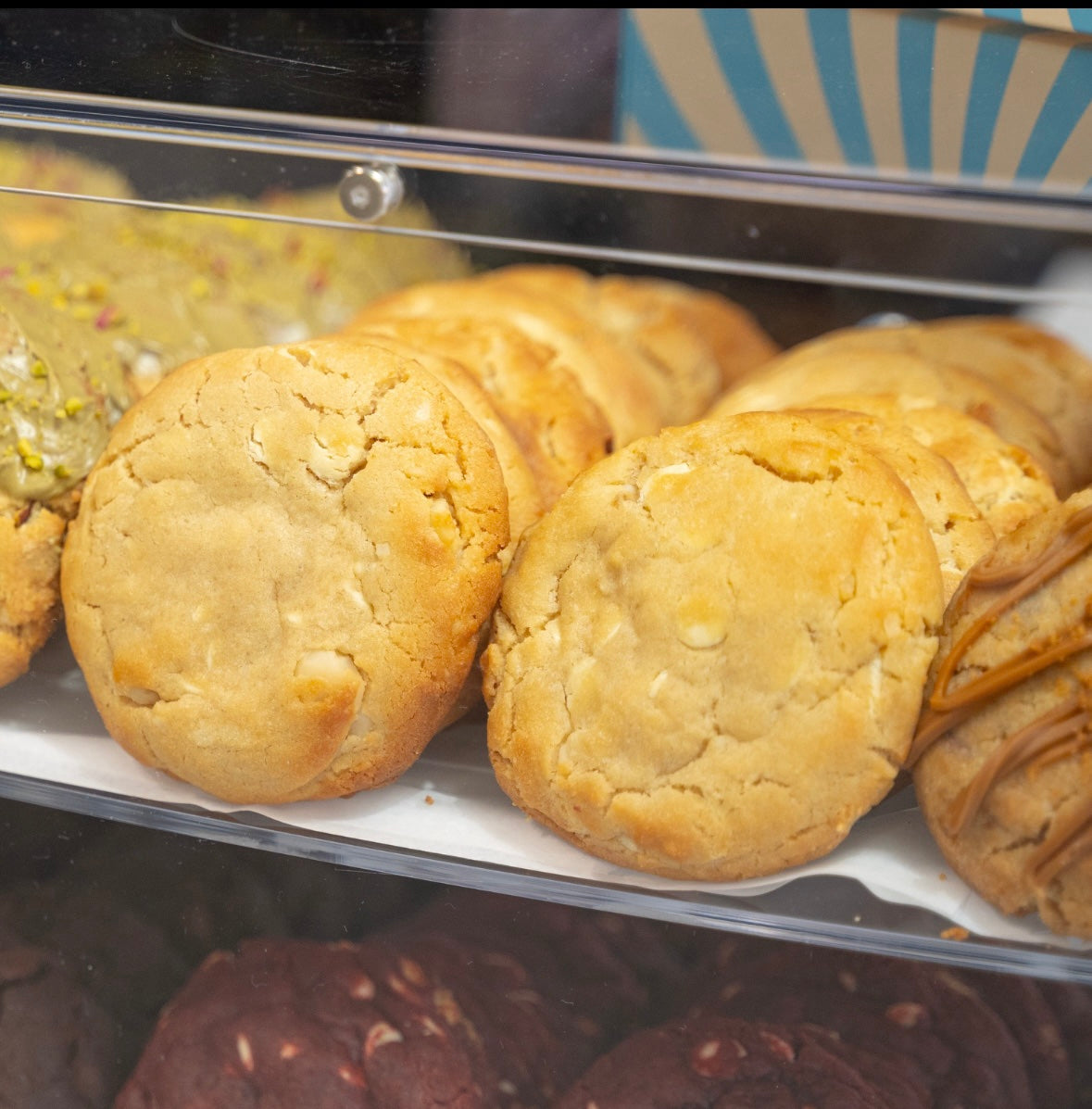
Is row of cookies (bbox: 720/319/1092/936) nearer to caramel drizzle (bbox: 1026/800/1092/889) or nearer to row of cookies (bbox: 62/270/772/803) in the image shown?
caramel drizzle (bbox: 1026/800/1092/889)

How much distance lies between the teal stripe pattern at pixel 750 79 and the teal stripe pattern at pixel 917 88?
167 millimetres

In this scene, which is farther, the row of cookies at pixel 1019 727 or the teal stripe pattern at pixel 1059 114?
the teal stripe pattern at pixel 1059 114

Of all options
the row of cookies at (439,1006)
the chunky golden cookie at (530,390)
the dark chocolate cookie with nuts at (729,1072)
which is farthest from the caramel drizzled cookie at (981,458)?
the dark chocolate cookie with nuts at (729,1072)

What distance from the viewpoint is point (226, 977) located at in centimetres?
155

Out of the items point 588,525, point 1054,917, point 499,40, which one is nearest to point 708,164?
point 588,525

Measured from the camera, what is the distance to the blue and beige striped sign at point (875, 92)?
1.39 meters

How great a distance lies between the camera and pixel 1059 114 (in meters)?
1.46

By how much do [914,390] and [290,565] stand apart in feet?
3.42

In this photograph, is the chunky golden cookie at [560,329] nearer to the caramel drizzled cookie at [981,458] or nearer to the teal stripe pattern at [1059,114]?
the caramel drizzled cookie at [981,458]

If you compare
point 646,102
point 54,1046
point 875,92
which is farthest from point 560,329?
point 54,1046

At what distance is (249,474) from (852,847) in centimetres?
87

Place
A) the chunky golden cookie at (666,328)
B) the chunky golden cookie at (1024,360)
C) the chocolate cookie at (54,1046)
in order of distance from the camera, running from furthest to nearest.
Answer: the chunky golden cookie at (666,328) → the chunky golden cookie at (1024,360) → the chocolate cookie at (54,1046)

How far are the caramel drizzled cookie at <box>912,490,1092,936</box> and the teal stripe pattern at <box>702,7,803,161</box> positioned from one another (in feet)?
1.84

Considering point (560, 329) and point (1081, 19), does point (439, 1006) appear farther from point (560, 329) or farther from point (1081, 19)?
point (1081, 19)
